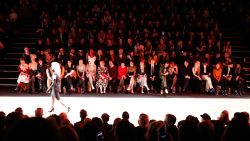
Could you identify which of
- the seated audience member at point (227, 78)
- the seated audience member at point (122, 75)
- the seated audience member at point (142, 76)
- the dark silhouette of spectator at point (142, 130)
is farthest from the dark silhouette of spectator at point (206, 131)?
the seated audience member at point (227, 78)

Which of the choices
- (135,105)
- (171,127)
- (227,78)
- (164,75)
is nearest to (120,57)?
(164,75)

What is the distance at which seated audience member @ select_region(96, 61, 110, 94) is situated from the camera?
444 inches

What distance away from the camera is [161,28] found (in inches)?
535

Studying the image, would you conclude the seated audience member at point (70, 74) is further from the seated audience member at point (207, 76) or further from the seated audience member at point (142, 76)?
the seated audience member at point (207, 76)

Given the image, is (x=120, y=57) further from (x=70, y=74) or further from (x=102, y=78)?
(x=70, y=74)

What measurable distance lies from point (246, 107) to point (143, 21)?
Result: 5.89 m

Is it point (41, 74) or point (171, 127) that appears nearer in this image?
point (171, 127)

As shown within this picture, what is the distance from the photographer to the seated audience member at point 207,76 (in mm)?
11494

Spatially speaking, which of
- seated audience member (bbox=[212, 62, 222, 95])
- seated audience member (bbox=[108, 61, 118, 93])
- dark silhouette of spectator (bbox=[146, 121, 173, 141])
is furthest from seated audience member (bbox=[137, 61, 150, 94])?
dark silhouette of spectator (bbox=[146, 121, 173, 141])

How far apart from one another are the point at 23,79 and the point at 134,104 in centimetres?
388

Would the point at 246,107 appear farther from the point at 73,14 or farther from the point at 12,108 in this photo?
the point at 73,14

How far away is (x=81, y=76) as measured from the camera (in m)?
11.4

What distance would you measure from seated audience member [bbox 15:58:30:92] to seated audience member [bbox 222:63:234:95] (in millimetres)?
6270

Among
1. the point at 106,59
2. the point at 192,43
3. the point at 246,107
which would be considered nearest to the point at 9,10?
the point at 106,59
